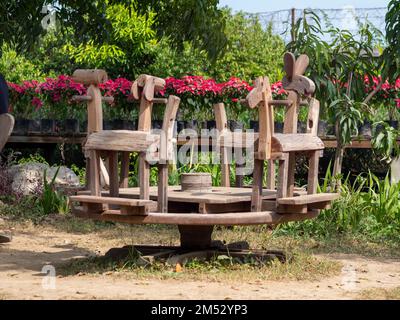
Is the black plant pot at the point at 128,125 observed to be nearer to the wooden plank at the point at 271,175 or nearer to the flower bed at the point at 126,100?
the flower bed at the point at 126,100

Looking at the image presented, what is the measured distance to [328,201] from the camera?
22.3 ft

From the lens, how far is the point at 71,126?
464 inches

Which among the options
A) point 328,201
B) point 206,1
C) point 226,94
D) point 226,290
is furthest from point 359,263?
point 226,94

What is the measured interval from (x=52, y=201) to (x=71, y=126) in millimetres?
2115

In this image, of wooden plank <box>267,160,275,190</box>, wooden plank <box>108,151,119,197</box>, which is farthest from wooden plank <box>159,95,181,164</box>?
wooden plank <box>267,160,275,190</box>

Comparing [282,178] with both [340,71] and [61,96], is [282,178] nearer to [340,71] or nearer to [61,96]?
[340,71]

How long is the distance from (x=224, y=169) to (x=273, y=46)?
13065 millimetres

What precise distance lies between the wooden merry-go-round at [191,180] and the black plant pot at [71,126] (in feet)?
16.5

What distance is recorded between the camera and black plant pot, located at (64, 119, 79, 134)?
38.5 feet

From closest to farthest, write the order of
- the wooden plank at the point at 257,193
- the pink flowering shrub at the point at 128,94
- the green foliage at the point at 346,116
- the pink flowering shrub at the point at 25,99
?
the wooden plank at the point at 257,193
the green foliage at the point at 346,116
the pink flowering shrub at the point at 128,94
the pink flowering shrub at the point at 25,99

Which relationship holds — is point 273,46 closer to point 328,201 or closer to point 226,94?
point 226,94

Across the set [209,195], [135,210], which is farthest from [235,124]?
[135,210]

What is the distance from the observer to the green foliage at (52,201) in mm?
9867

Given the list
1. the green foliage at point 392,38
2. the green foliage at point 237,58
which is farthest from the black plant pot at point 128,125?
the green foliage at point 392,38
